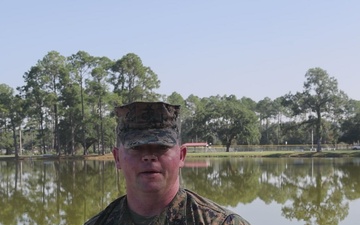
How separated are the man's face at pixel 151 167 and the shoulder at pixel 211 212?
4.9 inches

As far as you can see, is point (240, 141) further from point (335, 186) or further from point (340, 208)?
point (340, 208)

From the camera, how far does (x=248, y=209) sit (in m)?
16.0

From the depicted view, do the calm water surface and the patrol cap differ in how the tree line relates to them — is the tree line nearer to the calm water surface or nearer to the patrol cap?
the calm water surface

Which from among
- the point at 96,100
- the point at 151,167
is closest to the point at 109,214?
the point at 151,167

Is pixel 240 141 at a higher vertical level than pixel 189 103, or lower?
lower

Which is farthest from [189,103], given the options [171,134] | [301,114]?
[171,134]

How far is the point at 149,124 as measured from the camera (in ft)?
7.19

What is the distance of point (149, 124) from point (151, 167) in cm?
18

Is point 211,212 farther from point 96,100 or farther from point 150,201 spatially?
point 96,100

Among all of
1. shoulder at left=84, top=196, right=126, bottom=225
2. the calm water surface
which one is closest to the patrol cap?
shoulder at left=84, top=196, right=126, bottom=225

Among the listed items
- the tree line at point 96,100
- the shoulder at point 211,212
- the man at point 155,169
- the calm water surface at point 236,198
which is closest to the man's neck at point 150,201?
the man at point 155,169

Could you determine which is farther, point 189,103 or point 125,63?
point 189,103

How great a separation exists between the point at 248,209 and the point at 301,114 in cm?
5702

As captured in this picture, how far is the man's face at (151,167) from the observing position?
2125 mm
